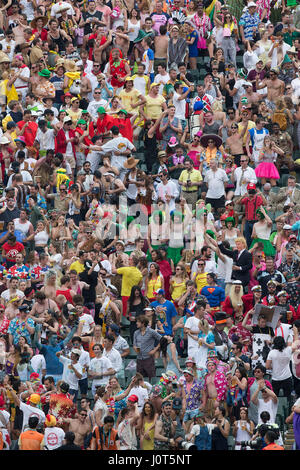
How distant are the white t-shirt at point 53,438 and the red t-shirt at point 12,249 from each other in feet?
16.5

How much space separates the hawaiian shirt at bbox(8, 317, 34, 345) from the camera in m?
23.5

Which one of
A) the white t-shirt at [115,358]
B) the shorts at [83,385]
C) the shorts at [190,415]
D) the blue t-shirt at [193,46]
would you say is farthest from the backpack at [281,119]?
the shorts at [190,415]

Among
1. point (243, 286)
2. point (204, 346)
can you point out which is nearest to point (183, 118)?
point (243, 286)

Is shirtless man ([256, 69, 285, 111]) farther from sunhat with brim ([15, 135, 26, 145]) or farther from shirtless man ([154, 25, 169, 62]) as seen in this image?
sunhat with brim ([15, 135, 26, 145])

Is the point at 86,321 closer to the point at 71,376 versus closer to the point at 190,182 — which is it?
the point at 71,376

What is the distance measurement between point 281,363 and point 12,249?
5530 mm

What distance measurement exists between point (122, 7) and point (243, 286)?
873 cm

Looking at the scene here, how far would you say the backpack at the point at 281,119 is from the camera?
2888 centimetres

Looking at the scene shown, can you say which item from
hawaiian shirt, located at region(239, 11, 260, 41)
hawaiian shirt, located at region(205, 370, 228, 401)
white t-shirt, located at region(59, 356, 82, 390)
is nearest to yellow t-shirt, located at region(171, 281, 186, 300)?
white t-shirt, located at region(59, 356, 82, 390)

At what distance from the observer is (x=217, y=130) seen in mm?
28484

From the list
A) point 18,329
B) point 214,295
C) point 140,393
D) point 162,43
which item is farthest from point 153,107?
point 140,393

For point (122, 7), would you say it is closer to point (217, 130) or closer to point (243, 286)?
point (217, 130)

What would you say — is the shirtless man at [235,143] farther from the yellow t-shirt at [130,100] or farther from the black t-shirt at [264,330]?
the black t-shirt at [264,330]
